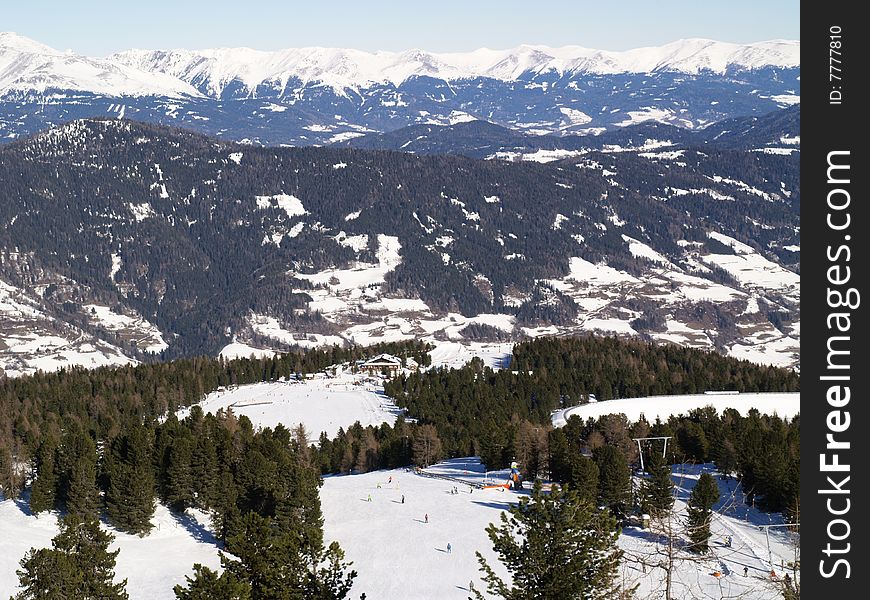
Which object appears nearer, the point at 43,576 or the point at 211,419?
the point at 43,576

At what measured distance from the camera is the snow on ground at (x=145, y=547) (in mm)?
99500

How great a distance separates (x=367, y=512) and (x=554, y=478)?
22.7 m

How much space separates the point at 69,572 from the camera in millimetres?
68438

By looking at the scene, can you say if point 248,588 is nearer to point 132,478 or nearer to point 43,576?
point 43,576

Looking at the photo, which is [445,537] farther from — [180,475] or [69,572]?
[69,572]

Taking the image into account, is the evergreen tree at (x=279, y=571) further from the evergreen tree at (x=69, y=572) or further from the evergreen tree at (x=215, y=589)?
the evergreen tree at (x=69, y=572)

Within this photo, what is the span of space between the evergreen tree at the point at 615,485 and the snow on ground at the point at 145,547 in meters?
40.4

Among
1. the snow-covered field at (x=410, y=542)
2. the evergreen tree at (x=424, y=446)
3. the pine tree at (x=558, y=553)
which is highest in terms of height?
the pine tree at (x=558, y=553)

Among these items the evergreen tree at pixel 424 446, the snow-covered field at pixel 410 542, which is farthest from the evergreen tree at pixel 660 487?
the evergreen tree at pixel 424 446

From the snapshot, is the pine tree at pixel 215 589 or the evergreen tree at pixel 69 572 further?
the evergreen tree at pixel 69 572

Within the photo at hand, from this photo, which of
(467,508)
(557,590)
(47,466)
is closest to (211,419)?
(47,466)

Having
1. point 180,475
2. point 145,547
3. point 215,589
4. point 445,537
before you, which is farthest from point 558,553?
Answer: point 180,475

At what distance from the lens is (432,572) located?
329ft
